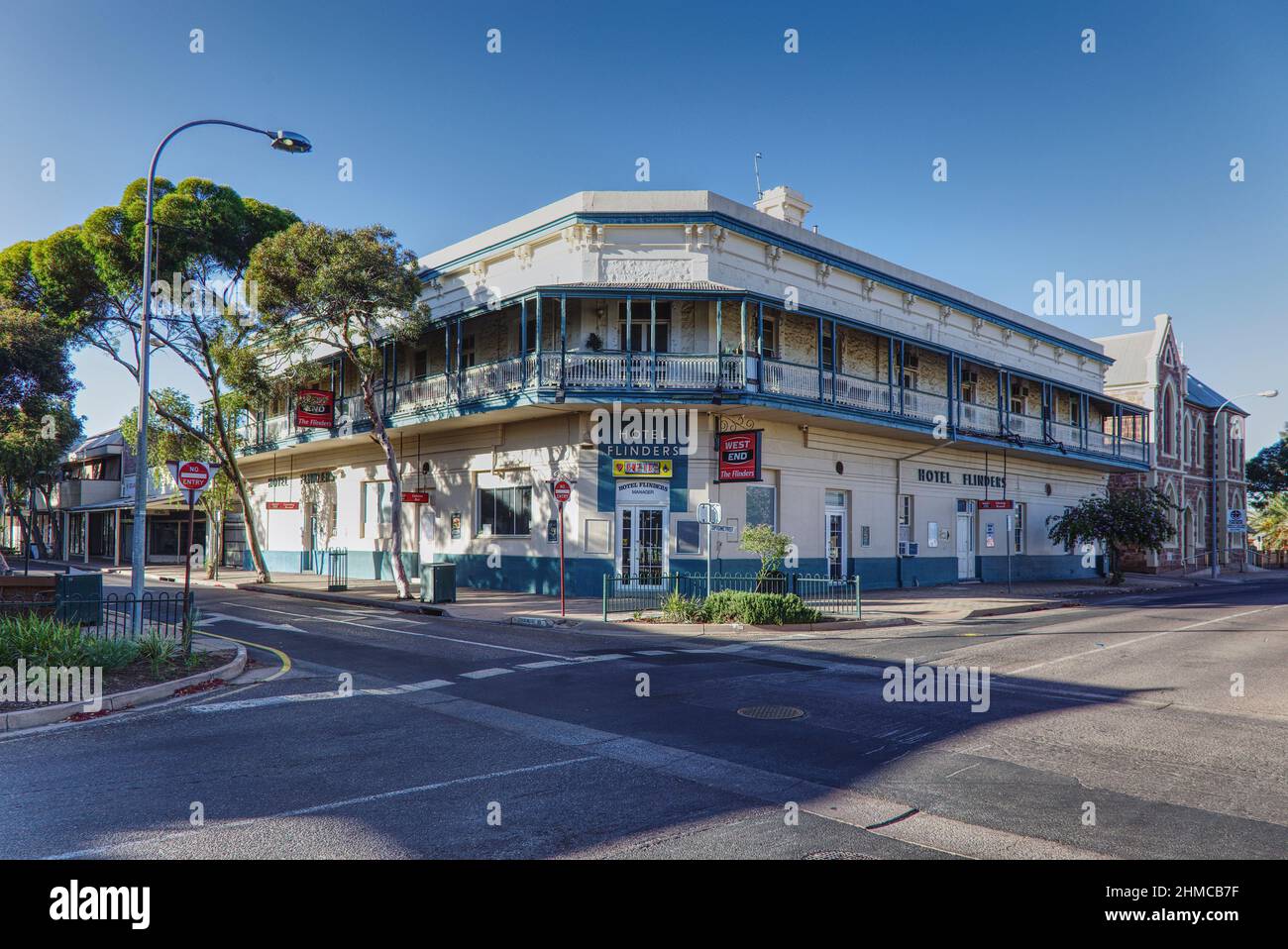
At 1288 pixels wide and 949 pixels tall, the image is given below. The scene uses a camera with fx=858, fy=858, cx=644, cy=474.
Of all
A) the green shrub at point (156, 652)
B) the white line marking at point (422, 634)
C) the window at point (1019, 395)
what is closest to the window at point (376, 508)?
the white line marking at point (422, 634)

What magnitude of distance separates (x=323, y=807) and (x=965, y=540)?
29495 millimetres

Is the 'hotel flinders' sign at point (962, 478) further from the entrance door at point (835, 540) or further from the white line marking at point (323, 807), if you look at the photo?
the white line marking at point (323, 807)

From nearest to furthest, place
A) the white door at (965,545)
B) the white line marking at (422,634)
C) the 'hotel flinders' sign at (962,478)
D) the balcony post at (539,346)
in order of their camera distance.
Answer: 1. the white line marking at (422,634)
2. the balcony post at (539,346)
3. the 'hotel flinders' sign at (962,478)
4. the white door at (965,545)

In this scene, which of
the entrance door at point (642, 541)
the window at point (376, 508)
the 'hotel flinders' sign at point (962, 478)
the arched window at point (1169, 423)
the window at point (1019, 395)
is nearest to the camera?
the entrance door at point (642, 541)

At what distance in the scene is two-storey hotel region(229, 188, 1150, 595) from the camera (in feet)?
73.5

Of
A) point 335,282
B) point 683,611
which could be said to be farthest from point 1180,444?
point 335,282

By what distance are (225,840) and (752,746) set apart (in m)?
4.28

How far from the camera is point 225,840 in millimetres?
5230

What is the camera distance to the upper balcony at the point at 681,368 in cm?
2147

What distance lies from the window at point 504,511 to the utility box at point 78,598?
11.6 meters

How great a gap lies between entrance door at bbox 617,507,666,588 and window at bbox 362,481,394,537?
1122 centimetres

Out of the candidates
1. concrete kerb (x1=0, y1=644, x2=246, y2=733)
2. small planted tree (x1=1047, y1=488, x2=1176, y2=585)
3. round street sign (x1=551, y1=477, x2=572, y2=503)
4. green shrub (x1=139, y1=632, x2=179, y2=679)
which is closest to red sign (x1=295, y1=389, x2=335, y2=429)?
round street sign (x1=551, y1=477, x2=572, y2=503)
